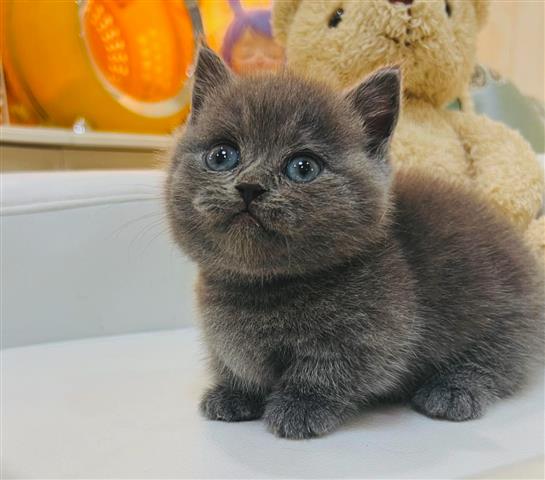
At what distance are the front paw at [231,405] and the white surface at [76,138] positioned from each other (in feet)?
2.24

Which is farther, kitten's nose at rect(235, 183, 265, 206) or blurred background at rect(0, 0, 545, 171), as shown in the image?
blurred background at rect(0, 0, 545, 171)

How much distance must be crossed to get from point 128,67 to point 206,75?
76 cm

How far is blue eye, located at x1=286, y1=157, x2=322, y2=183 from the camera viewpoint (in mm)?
633

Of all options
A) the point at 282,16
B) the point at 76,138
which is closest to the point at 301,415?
the point at 282,16

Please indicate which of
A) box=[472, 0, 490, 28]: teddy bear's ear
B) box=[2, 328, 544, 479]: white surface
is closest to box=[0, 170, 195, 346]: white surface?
box=[2, 328, 544, 479]: white surface

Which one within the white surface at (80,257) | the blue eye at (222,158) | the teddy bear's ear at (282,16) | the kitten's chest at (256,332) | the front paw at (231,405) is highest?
the blue eye at (222,158)

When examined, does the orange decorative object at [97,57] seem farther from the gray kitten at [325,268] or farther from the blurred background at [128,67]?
the gray kitten at [325,268]

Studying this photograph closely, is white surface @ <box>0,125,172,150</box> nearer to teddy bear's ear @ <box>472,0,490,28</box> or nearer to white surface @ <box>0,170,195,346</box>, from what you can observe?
white surface @ <box>0,170,195,346</box>

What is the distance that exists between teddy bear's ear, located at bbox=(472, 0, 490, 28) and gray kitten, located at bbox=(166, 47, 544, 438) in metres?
0.55

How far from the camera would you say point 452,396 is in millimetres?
723

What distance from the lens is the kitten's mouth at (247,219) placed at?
62 cm

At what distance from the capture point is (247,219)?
62cm

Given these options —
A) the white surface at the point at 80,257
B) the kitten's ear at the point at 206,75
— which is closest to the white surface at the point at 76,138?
the white surface at the point at 80,257

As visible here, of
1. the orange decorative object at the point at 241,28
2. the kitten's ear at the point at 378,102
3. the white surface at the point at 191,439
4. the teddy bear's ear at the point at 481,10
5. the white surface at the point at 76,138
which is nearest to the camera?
the white surface at the point at 191,439
